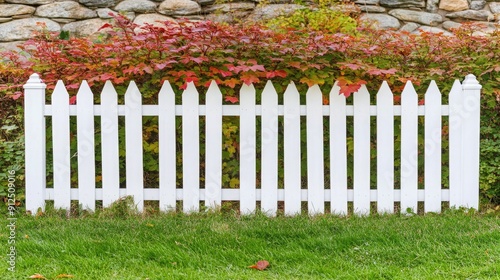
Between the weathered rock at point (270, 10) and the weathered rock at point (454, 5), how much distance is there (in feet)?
6.04

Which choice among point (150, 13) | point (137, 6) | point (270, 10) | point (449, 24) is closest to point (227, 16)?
point (270, 10)

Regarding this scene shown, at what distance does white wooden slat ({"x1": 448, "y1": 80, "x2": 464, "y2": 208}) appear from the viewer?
12.9ft

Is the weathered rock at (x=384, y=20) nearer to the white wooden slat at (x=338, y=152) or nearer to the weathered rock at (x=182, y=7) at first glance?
the weathered rock at (x=182, y=7)

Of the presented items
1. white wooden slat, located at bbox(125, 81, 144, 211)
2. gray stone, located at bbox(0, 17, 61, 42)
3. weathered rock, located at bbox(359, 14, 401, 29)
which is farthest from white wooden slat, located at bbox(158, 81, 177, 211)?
weathered rock, located at bbox(359, 14, 401, 29)

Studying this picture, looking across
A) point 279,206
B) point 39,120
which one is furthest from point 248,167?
point 39,120

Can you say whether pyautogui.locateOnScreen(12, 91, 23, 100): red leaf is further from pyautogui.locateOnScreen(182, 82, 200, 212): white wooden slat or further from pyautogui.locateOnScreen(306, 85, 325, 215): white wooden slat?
pyautogui.locateOnScreen(306, 85, 325, 215): white wooden slat

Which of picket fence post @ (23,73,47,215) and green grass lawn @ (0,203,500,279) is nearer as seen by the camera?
green grass lawn @ (0,203,500,279)

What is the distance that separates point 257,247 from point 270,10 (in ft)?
12.7

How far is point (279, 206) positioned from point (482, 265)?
1.72m

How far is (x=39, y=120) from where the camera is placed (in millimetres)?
3955

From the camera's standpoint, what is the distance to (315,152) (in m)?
3.96

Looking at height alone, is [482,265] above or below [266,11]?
below

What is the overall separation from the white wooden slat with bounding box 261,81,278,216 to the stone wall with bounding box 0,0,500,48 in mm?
2755

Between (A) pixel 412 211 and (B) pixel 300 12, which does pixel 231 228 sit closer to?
(A) pixel 412 211
